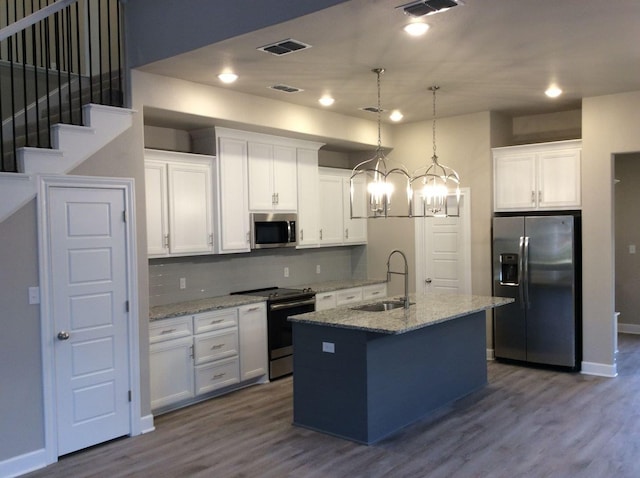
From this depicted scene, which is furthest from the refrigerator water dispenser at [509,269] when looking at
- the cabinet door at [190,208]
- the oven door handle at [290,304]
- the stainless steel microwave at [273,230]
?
the cabinet door at [190,208]

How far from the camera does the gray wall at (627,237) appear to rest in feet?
26.6

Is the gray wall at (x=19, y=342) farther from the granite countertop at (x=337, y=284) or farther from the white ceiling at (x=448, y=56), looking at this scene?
the granite countertop at (x=337, y=284)

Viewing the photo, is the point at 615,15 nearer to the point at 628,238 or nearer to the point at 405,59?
the point at 405,59

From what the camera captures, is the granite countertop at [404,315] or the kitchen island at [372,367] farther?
the kitchen island at [372,367]

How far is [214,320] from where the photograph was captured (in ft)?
17.7

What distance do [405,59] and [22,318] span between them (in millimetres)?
3353

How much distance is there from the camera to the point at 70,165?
4.12 m

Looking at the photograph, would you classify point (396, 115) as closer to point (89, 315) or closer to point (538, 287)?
point (538, 287)

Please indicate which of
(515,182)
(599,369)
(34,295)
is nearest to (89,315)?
(34,295)

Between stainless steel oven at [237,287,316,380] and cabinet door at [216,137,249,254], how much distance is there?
646 millimetres

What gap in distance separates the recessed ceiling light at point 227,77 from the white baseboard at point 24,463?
3.17 meters

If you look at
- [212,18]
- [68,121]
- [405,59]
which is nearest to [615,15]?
[405,59]

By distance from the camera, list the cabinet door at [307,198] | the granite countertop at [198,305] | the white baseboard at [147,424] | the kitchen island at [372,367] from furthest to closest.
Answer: the cabinet door at [307,198] → the granite countertop at [198,305] → the white baseboard at [147,424] → the kitchen island at [372,367]

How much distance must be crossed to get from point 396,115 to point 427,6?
3412 mm
